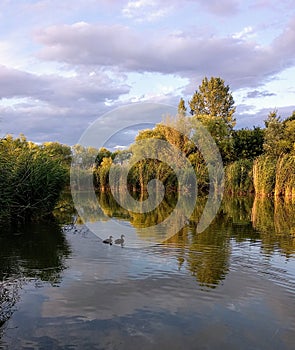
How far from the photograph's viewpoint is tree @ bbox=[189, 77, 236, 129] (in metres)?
63.5

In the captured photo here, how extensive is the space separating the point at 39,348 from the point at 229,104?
62.0 meters

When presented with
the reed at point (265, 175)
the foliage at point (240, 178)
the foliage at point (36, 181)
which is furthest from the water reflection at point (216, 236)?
the foliage at point (240, 178)

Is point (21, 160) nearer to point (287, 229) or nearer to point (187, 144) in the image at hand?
point (287, 229)

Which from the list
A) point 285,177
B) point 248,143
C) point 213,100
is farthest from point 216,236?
point 213,100

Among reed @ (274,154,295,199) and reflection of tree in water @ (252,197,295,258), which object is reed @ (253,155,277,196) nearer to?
reed @ (274,154,295,199)

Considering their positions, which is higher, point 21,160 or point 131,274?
point 21,160

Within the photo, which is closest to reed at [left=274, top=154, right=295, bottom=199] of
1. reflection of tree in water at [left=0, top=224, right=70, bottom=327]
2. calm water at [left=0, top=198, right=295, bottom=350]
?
calm water at [left=0, top=198, right=295, bottom=350]

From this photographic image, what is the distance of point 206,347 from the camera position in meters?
5.61

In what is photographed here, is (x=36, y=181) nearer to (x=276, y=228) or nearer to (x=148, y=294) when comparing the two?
(x=148, y=294)

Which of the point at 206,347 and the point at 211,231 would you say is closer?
the point at 206,347

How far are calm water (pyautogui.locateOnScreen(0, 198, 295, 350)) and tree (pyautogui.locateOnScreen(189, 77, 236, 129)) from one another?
52.2 m

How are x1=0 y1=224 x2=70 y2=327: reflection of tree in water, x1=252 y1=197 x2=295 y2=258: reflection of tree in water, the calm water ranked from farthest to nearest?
x1=252 y1=197 x2=295 y2=258: reflection of tree in water
x1=0 y1=224 x2=70 y2=327: reflection of tree in water
the calm water

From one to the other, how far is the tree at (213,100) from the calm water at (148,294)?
171 feet

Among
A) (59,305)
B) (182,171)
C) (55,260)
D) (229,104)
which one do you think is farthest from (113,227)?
(229,104)
